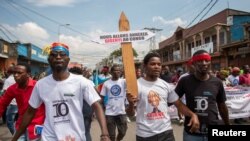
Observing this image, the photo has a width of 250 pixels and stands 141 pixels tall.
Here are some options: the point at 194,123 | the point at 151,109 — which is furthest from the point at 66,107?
the point at 194,123

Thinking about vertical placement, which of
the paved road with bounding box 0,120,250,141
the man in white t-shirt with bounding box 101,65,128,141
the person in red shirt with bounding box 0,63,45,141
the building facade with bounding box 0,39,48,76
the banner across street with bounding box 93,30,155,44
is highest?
the building facade with bounding box 0,39,48,76

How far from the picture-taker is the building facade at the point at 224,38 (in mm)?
26734

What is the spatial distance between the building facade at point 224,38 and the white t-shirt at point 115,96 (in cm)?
1877

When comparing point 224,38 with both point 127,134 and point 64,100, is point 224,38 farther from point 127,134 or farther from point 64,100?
point 64,100

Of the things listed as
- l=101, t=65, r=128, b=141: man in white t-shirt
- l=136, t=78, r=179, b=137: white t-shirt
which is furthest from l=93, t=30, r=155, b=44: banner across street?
l=101, t=65, r=128, b=141: man in white t-shirt

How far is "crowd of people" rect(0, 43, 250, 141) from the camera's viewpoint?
10.9 feet

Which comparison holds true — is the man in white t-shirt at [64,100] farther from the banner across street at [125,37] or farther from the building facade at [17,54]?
the building facade at [17,54]

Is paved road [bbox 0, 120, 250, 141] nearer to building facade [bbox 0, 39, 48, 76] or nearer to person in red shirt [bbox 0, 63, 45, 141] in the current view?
person in red shirt [bbox 0, 63, 45, 141]

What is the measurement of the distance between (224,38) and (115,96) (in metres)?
26.3

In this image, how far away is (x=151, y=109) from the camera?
14.0ft

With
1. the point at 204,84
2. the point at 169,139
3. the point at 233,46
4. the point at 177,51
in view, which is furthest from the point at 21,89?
the point at 177,51

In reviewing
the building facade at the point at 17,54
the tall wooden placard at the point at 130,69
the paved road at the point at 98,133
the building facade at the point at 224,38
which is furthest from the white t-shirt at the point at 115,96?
the building facade at the point at 224,38

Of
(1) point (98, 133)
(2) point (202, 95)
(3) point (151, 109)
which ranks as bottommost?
(1) point (98, 133)

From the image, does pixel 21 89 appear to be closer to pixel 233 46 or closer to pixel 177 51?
pixel 233 46
